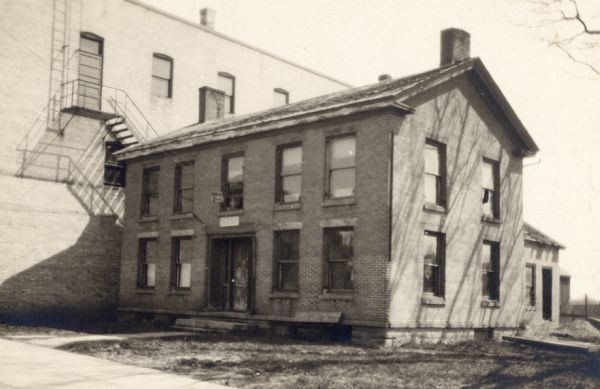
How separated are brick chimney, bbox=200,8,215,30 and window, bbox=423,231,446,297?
19.6m

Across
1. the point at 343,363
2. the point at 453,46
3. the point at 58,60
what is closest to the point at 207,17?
the point at 58,60

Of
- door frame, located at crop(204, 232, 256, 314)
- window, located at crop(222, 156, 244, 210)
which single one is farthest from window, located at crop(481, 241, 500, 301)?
window, located at crop(222, 156, 244, 210)

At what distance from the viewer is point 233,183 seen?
21547 millimetres

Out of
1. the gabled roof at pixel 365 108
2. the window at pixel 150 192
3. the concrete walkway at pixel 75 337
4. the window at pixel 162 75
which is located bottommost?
the concrete walkway at pixel 75 337

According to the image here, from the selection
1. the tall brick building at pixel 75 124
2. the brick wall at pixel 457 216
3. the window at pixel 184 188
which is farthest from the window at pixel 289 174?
the tall brick building at pixel 75 124

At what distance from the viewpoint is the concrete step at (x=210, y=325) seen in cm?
1936

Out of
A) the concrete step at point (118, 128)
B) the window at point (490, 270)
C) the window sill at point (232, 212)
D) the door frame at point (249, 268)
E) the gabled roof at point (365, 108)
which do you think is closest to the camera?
the gabled roof at point (365, 108)

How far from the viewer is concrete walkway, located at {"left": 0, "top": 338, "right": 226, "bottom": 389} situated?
9.78m

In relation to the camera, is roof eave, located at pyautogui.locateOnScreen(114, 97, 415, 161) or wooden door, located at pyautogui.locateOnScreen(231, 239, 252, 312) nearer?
roof eave, located at pyautogui.locateOnScreen(114, 97, 415, 161)

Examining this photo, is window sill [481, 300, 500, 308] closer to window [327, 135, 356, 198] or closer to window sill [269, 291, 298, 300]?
window [327, 135, 356, 198]

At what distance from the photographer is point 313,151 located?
62.3 feet

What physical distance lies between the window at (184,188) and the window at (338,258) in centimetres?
652

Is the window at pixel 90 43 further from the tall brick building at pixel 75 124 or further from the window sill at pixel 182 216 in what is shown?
the window sill at pixel 182 216

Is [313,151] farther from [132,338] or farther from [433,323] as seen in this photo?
[132,338]
